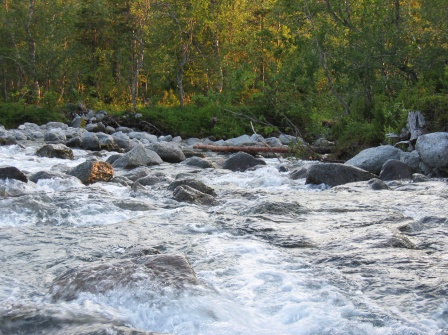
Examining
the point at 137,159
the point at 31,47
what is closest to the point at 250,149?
the point at 137,159

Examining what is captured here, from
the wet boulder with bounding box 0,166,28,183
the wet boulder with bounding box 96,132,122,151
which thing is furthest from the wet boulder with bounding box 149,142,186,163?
the wet boulder with bounding box 0,166,28,183

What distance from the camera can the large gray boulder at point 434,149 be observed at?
8672 millimetres

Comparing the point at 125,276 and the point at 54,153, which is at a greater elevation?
the point at 125,276

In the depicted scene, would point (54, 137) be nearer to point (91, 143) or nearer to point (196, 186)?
Result: point (91, 143)

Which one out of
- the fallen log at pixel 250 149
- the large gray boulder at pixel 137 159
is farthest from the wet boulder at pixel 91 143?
the large gray boulder at pixel 137 159

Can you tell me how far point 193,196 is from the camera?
6.85 metres

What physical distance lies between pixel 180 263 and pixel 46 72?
2706cm

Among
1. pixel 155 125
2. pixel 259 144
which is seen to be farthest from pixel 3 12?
pixel 259 144

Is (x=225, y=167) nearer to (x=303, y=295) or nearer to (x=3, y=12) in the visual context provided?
(x=303, y=295)

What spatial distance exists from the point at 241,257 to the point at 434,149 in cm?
553

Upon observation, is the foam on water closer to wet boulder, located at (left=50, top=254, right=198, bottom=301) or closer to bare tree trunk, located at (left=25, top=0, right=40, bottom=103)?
wet boulder, located at (left=50, top=254, right=198, bottom=301)

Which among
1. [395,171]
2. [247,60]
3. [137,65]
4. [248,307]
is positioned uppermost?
[247,60]

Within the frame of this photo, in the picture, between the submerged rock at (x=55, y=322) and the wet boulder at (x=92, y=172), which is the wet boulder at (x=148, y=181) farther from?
the submerged rock at (x=55, y=322)

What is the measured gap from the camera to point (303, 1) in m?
11.7
